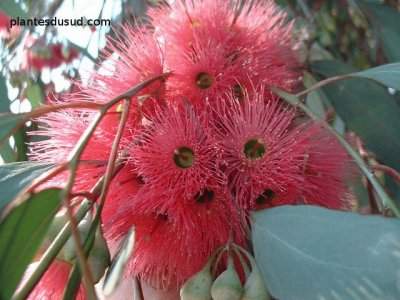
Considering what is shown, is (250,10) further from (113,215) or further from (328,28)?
(328,28)

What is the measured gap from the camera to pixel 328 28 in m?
2.19

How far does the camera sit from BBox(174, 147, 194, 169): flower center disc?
0.84m

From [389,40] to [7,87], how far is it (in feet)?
2.50

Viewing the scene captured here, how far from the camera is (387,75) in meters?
0.96

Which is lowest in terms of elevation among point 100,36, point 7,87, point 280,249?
point 280,249

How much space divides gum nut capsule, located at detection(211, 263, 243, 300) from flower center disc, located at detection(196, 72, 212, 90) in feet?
0.93

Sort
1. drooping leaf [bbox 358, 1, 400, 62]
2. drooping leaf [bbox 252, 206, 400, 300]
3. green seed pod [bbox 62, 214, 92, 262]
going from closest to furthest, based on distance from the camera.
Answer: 1. drooping leaf [bbox 252, 206, 400, 300]
2. green seed pod [bbox 62, 214, 92, 262]
3. drooping leaf [bbox 358, 1, 400, 62]

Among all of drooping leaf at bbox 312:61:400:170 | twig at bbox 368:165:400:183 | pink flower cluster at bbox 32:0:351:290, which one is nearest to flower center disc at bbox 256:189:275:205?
pink flower cluster at bbox 32:0:351:290

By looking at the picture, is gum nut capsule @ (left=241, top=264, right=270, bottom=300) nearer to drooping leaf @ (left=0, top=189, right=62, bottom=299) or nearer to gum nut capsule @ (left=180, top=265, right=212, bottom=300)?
gum nut capsule @ (left=180, top=265, right=212, bottom=300)

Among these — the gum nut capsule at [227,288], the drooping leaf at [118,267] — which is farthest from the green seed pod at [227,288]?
the drooping leaf at [118,267]

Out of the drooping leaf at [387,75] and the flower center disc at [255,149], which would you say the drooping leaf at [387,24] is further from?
the flower center disc at [255,149]

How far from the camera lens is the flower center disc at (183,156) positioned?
0.84 m


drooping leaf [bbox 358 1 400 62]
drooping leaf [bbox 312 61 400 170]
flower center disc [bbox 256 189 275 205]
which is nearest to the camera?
flower center disc [bbox 256 189 275 205]

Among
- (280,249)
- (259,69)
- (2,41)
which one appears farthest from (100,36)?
(280,249)
